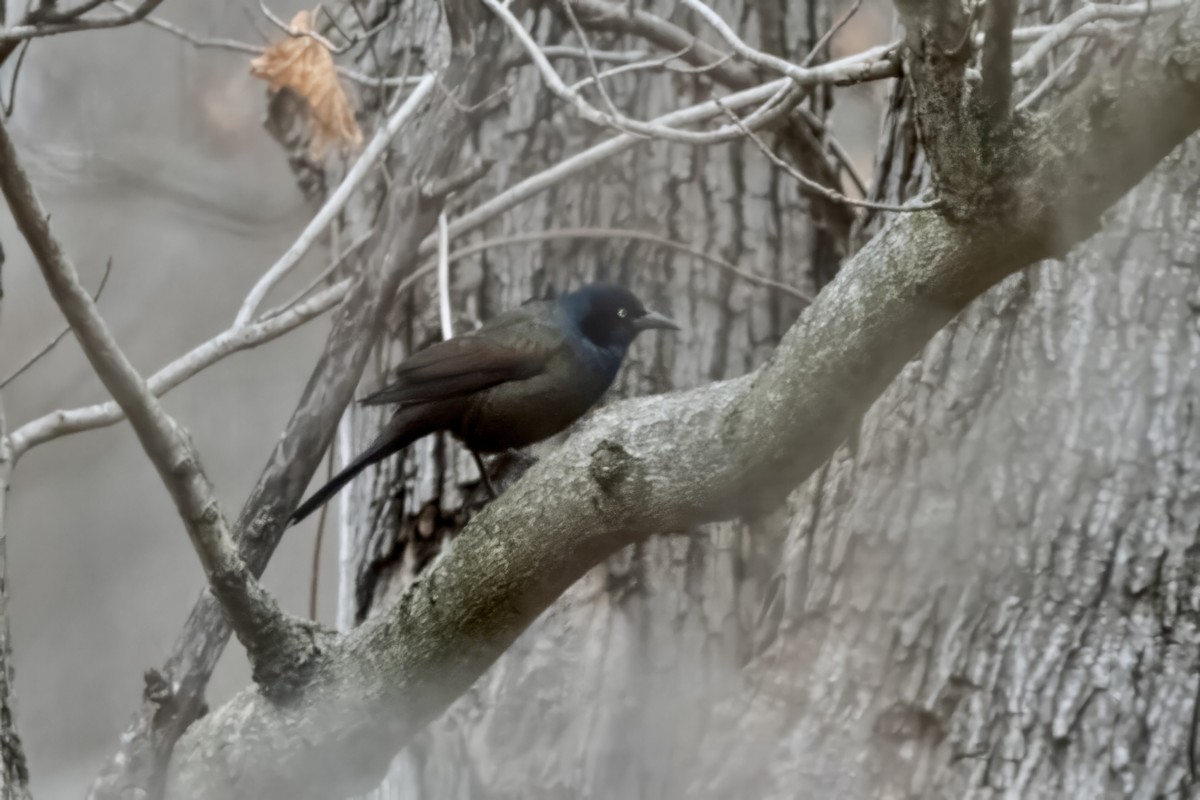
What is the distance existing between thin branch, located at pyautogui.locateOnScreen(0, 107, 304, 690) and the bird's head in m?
1.35

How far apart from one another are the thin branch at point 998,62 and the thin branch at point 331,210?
1.96 m

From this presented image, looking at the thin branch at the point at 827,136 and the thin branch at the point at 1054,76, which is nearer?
the thin branch at the point at 1054,76

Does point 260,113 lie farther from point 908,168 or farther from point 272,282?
point 908,168

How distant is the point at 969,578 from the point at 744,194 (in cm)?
153

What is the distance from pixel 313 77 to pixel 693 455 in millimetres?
2750

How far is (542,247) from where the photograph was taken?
→ 3955 mm

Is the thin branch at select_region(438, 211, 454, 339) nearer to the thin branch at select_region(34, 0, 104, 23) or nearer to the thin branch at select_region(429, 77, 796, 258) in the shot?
the thin branch at select_region(429, 77, 796, 258)

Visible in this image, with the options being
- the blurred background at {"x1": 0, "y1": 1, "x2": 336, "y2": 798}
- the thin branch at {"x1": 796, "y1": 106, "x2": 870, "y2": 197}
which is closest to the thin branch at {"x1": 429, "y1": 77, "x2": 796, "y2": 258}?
the thin branch at {"x1": 796, "y1": 106, "x2": 870, "y2": 197}

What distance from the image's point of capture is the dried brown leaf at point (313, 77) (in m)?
4.41

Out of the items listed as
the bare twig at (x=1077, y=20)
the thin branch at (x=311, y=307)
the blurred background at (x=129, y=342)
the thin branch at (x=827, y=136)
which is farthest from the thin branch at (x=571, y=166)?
the blurred background at (x=129, y=342)

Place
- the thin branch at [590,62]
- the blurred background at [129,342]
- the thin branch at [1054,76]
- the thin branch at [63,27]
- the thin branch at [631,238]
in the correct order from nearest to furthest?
1. the thin branch at [63,27]
2. the thin branch at [1054,76]
3. the thin branch at [590,62]
4. the thin branch at [631,238]
5. the blurred background at [129,342]

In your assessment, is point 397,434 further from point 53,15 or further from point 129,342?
point 129,342

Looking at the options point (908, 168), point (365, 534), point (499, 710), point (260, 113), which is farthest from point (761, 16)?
point (260, 113)

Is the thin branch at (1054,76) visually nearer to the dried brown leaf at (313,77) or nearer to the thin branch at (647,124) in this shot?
the thin branch at (647,124)
